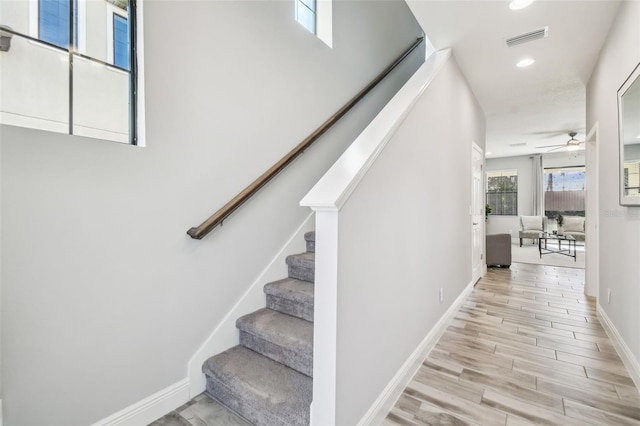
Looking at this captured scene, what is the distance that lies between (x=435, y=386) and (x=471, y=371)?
37cm

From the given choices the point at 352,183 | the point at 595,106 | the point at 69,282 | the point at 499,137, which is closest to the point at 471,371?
the point at 352,183

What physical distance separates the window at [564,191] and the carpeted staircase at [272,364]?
33.3 ft

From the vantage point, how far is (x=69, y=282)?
1279 millimetres

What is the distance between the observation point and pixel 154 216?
61.4 inches

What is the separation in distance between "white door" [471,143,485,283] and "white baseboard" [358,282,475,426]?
158 cm

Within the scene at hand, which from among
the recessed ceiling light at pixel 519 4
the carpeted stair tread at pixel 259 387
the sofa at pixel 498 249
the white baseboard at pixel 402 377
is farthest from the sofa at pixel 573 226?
the carpeted stair tread at pixel 259 387

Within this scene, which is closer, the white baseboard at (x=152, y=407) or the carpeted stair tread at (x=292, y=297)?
the white baseboard at (x=152, y=407)

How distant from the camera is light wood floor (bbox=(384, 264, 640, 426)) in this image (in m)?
1.66

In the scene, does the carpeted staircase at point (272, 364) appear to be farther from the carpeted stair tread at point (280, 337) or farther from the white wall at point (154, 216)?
the white wall at point (154, 216)

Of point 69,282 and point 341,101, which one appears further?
point 341,101

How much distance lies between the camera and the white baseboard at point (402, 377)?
158 centimetres

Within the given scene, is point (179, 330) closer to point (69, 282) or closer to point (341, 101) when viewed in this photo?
point (69, 282)

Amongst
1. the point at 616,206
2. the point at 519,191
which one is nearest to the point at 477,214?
the point at 616,206

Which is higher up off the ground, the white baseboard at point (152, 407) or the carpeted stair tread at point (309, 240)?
the carpeted stair tread at point (309, 240)
